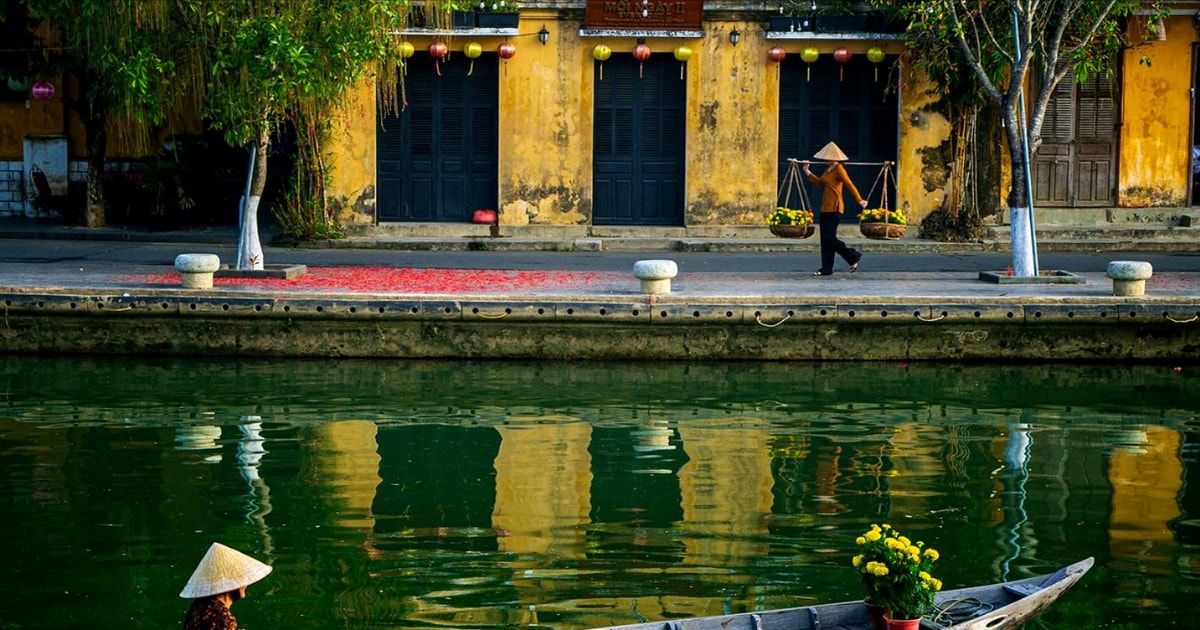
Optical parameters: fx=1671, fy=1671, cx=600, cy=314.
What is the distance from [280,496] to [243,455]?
1.50m

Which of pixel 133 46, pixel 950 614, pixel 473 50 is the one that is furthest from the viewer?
pixel 473 50

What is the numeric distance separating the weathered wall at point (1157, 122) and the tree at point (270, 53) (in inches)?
456

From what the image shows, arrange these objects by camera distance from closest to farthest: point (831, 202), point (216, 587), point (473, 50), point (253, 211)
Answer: point (216, 587) → point (253, 211) → point (831, 202) → point (473, 50)

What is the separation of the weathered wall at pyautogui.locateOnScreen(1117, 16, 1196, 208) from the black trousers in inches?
268

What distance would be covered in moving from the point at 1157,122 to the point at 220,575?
67.5 feet

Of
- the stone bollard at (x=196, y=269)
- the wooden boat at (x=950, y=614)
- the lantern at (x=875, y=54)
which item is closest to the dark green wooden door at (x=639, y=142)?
the lantern at (x=875, y=54)

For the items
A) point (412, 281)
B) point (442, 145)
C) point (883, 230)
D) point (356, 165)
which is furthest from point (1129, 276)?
point (356, 165)

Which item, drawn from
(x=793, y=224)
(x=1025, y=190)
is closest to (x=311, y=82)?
(x=793, y=224)

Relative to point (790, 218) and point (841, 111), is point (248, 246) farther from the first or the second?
point (841, 111)

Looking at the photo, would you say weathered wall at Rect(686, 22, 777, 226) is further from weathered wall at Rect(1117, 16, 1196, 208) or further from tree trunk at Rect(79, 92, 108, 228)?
tree trunk at Rect(79, 92, 108, 228)

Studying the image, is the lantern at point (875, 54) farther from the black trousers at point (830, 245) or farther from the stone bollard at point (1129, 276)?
the stone bollard at point (1129, 276)

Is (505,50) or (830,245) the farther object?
(505,50)

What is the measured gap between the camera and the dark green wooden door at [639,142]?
25.1 metres

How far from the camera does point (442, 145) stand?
993 inches
